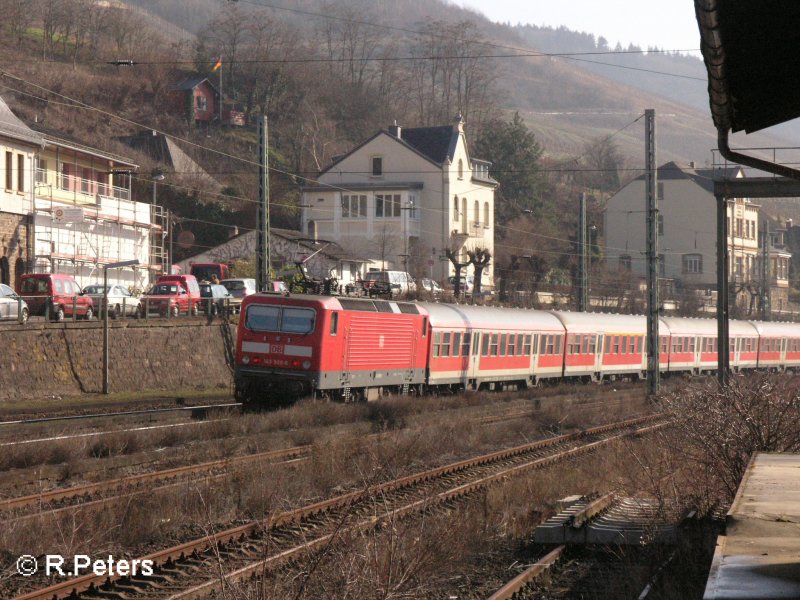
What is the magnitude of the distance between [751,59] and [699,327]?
4775 cm

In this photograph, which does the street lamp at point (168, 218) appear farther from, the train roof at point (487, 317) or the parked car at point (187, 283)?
the train roof at point (487, 317)

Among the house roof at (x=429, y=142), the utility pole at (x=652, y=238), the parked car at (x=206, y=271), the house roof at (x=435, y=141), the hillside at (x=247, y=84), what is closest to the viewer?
the utility pole at (x=652, y=238)

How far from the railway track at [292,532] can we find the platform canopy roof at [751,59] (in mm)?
4213

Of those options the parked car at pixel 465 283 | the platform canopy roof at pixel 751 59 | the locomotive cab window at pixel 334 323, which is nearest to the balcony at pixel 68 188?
the parked car at pixel 465 283

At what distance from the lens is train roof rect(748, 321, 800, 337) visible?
5857 centimetres

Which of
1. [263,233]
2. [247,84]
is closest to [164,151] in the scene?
[247,84]

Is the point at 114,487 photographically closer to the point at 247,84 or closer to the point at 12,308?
the point at 12,308

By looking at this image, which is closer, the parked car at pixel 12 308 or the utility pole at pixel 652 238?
the utility pole at pixel 652 238

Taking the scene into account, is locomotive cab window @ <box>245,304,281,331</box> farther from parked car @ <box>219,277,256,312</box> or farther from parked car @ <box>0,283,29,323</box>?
parked car @ <box>219,277,256,312</box>

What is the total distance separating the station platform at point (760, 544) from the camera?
6.73 metres

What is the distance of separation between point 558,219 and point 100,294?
68000 millimetres

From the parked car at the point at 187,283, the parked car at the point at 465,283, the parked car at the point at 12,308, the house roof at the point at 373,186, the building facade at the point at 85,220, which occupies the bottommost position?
the parked car at the point at 12,308

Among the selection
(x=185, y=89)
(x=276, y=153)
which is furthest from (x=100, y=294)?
(x=185, y=89)

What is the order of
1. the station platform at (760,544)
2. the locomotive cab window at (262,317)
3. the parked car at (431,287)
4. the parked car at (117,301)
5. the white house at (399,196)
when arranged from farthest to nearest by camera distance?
the white house at (399,196)
the parked car at (431,287)
the parked car at (117,301)
the locomotive cab window at (262,317)
the station platform at (760,544)
